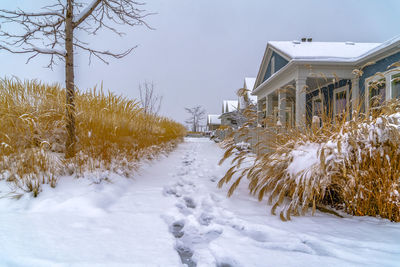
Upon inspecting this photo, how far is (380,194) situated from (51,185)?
3252 mm

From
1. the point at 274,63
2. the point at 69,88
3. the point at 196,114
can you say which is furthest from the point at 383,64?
the point at 196,114

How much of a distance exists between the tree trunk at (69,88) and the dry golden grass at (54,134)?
86 mm

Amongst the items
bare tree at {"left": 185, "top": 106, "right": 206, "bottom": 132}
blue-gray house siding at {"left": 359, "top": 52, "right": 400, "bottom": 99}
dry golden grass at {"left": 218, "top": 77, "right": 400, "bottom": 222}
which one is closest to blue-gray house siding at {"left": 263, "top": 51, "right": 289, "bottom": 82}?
blue-gray house siding at {"left": 359, "top": 52, "right": 400, "bottom": 99}

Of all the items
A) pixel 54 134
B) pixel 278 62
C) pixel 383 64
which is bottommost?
pixel 54 134

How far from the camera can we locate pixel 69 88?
320cm

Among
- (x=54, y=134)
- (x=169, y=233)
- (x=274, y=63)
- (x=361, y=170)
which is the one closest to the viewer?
(x=169, y=233)

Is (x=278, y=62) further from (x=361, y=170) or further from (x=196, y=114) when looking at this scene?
(x=196, y=114)

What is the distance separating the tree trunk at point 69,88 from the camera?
2918mm

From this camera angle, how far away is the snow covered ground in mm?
1290

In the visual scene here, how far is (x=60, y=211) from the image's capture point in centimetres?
192

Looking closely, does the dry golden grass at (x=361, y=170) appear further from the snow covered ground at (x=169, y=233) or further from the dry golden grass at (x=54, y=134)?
the dry golden grass at (x=54, y=134)

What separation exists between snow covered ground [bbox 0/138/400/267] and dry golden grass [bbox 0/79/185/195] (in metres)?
0.25

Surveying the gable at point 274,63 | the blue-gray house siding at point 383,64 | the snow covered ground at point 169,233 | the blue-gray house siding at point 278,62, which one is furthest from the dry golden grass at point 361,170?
the gable at point 274,63

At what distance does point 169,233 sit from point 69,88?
2.76m
